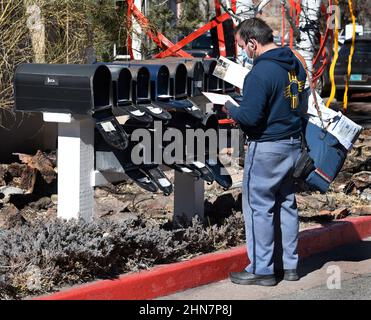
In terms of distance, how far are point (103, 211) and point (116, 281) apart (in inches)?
90.6

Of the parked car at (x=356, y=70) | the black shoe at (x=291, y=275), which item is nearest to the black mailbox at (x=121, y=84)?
the black shoe at (x=291, y=275)

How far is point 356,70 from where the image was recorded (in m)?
23.4

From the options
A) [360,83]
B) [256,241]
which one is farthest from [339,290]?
[360,83]

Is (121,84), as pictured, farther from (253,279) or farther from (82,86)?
(253,279)

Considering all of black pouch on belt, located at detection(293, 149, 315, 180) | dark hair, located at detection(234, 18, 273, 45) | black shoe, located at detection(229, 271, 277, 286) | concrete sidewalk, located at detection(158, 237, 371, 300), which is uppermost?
dark hair, located at detection(234, 18, 273, 45)

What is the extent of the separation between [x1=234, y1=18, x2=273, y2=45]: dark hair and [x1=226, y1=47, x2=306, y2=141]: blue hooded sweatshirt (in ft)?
0.33

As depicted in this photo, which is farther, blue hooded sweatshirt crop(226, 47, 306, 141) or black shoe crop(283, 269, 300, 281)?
black shoe crop(283, 269, 300, 281)

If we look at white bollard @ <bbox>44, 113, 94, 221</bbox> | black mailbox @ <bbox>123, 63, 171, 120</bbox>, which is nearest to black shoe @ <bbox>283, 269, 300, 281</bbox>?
black mailbox @ <bbox>123, 63, 171, 120</bbox>

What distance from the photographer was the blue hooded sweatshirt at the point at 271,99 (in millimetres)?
6352

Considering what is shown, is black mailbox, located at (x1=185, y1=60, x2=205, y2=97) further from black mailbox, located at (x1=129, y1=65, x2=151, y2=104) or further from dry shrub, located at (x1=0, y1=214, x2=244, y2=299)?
dry shrub, located at (x1=0, y1=214, x2=244, y2=299)

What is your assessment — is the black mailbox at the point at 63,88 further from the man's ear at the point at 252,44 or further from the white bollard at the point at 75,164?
the man's ear at the point at 252,44

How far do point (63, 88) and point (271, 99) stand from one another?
4.94ft

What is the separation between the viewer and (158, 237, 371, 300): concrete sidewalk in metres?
6.55

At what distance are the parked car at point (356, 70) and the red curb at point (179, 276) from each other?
1559cm
